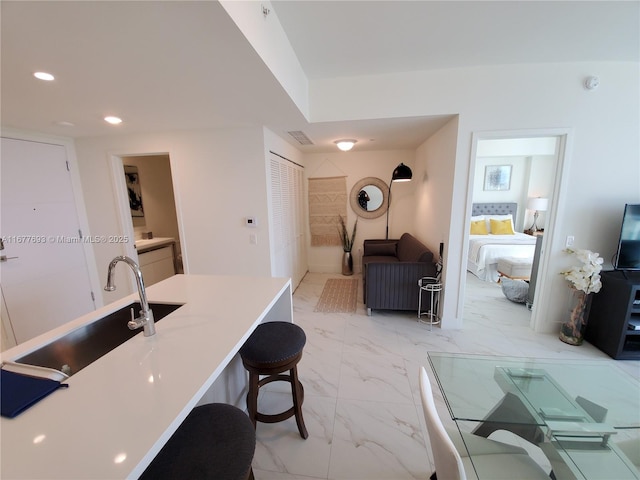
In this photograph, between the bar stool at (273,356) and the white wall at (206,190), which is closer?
the bar stool at (273,356)

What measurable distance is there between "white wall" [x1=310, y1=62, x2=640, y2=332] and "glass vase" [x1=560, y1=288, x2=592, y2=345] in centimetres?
21

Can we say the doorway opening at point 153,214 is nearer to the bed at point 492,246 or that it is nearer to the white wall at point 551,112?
the white wall at point 551,112

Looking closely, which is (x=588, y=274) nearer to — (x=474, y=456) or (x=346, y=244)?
(x=474, y=456)

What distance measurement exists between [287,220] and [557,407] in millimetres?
3203

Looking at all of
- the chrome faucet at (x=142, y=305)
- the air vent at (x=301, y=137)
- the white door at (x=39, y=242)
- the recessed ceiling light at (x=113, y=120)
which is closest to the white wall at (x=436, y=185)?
the air vent at (x=301, y=137)

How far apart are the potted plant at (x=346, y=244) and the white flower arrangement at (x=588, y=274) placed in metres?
3.00

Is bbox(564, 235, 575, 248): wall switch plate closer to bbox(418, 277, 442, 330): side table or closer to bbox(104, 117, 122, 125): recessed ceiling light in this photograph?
bbox(418, 277, 442, 330): side table

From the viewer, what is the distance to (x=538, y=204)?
517cm

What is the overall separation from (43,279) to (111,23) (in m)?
3.01

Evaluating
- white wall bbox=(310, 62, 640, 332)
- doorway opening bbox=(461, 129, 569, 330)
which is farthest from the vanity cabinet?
doorway opening bbox=(461, 129, 569, 330)

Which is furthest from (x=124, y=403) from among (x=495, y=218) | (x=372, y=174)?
(x=495, y=218)

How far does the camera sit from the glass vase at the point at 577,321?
2508 millimetres

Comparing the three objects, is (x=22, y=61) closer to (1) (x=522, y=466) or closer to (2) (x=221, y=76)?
(2) (x=221, y=76)

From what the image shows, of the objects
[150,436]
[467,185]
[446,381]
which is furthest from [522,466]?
[467,185]
